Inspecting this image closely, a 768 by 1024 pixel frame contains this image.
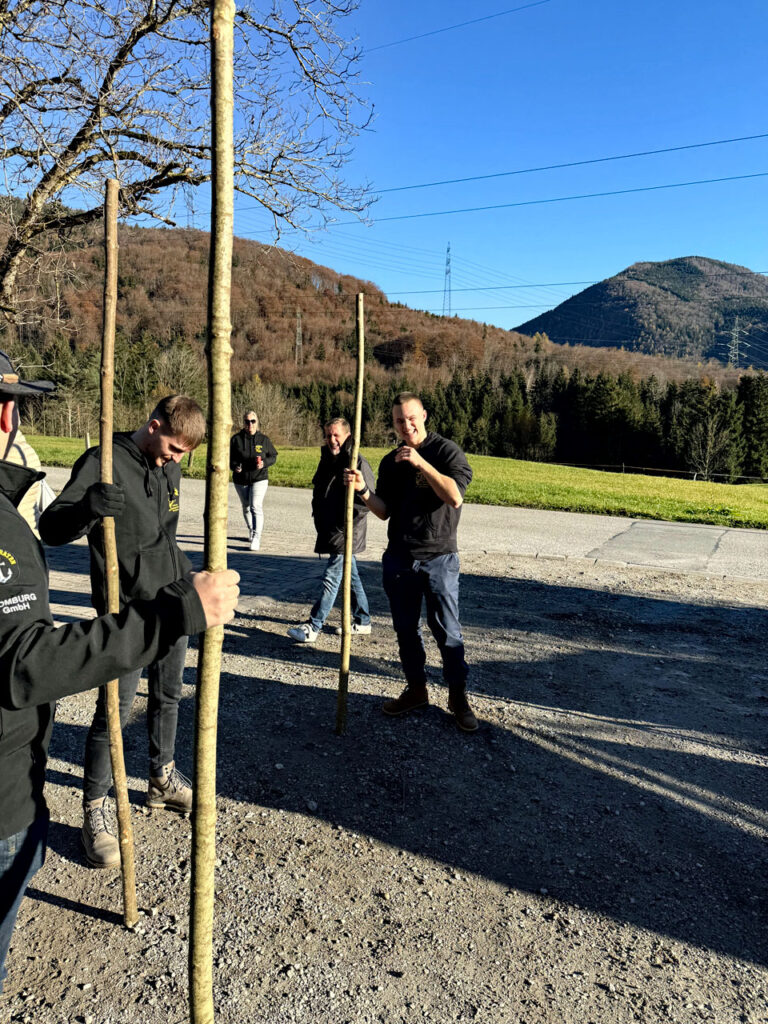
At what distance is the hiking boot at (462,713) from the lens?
4867 millimetres

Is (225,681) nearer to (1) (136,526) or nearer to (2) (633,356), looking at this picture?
(1) (136,526)

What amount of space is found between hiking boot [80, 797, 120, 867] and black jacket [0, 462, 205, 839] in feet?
5.77

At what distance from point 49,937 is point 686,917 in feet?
8.98

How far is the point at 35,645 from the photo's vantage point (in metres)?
1.60

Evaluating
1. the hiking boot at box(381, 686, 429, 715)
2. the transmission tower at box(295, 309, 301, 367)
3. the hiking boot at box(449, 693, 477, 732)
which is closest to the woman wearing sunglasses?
the hiking boot at box(381, 686, 429, 715)

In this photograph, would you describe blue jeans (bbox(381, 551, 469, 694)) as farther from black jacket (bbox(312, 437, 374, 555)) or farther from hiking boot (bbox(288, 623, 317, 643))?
hiking boot (bbox(288, 623, 317, 643))

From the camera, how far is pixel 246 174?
10.5 m

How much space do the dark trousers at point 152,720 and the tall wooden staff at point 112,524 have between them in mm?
476

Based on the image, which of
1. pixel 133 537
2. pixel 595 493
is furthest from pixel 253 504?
pixel 595 493

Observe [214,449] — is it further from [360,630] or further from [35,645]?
[360,630]

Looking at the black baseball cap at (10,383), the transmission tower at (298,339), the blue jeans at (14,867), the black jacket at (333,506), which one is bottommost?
the blue jeans at (14,867)

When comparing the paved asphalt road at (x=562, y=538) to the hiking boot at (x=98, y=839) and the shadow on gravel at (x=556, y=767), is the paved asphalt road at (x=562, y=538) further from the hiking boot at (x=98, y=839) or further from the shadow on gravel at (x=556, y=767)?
the hiking boot at (x=98, y=839)

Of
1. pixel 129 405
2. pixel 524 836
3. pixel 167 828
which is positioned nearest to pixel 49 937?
pixel 167 828

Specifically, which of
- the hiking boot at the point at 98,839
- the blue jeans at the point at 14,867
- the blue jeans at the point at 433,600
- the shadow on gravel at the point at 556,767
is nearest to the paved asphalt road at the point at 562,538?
the shadow on gravel at the point at 556,767
